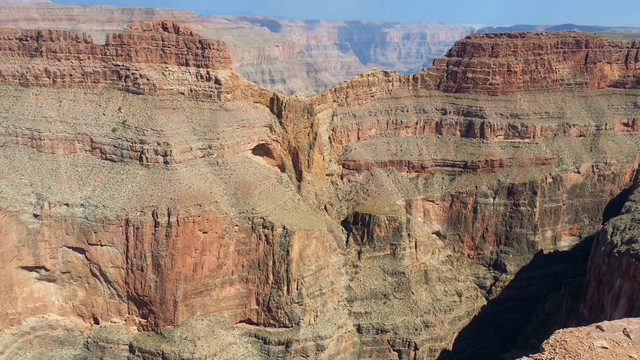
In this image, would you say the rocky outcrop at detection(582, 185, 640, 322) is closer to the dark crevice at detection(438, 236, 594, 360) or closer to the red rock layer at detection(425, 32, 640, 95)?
the dark crevice at detection(438, 236, 594, 360)

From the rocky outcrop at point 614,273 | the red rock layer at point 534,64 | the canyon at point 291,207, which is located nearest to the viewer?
the rocky outcrop at point 614,273

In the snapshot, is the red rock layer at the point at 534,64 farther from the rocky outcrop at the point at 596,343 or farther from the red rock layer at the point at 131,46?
the rocky outcrop at the point at 596,343

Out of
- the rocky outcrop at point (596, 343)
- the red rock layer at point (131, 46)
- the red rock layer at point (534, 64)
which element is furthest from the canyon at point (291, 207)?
the rocky outcrop at point (596, 343)

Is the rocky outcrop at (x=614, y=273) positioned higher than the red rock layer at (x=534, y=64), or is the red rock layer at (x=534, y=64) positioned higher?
the red rock layer at (x=534, y=64)

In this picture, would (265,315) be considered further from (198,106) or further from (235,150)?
(198,106)

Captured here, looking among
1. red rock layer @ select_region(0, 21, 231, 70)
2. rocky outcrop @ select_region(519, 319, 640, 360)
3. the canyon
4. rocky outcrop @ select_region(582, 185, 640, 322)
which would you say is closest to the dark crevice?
the canyon

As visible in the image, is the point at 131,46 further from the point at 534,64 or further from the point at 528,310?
the point at 528,310
